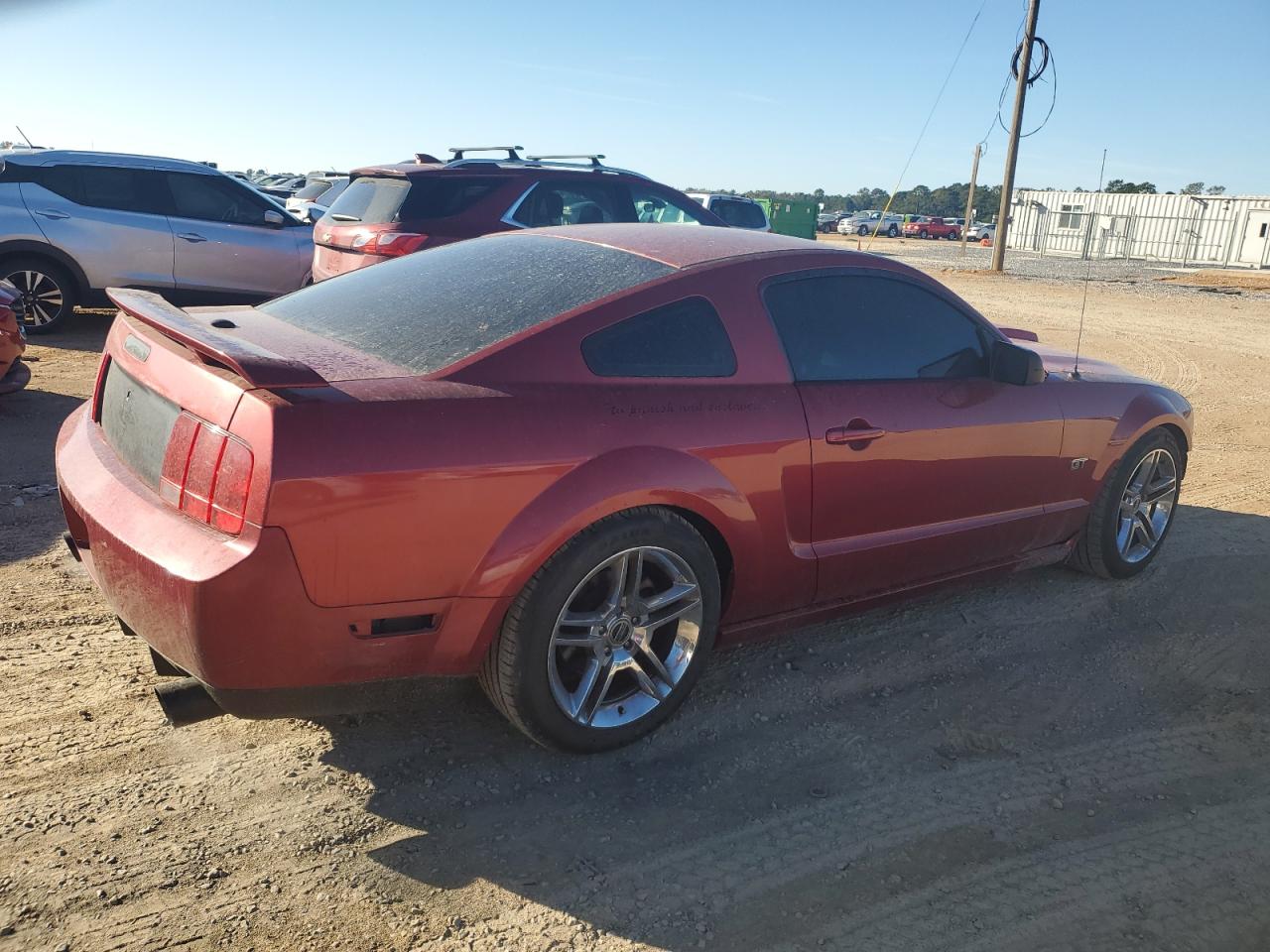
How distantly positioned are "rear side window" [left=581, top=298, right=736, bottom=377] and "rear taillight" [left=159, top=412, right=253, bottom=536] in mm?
1050

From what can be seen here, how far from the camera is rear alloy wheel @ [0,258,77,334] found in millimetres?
9672

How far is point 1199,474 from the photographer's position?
7.09 metres

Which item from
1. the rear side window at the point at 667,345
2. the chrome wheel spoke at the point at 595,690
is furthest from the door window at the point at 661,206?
the chrome wheel spoke at the point at 595,690

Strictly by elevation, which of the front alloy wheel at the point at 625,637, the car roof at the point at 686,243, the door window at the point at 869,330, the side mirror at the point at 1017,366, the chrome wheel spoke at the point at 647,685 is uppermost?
the car roof at the point at 686,243

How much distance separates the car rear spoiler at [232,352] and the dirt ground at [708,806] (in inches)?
37.6

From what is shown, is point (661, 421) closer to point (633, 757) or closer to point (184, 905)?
point (633, 757)

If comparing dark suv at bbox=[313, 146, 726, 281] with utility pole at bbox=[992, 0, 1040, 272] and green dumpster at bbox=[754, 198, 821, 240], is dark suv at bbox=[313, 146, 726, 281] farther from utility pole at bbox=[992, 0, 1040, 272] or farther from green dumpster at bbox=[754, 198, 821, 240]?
green dumpster at bbox=[754, 198, 821, 240]

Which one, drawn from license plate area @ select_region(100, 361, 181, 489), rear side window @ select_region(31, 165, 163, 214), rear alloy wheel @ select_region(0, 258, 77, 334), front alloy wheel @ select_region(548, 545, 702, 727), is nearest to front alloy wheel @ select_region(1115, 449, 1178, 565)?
front alloy wheel @ select_region(548, 545, 702, 727)

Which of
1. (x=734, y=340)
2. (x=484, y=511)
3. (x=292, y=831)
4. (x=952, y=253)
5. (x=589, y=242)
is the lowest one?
(x=952, y=253)

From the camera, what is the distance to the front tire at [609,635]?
300 centimetres

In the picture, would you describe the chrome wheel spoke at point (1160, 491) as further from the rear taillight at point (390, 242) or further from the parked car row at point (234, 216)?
the rear taillight at point (390, 242)

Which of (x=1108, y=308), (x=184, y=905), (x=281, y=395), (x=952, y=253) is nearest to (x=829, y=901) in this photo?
(x=184, y=905)

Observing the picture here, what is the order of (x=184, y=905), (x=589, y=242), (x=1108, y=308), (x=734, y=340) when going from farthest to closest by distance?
(x=1108, y=308) → (x=589, y=242) → (x=734, y=340) → (x=184, y=905)

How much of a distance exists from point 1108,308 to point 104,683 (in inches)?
743
